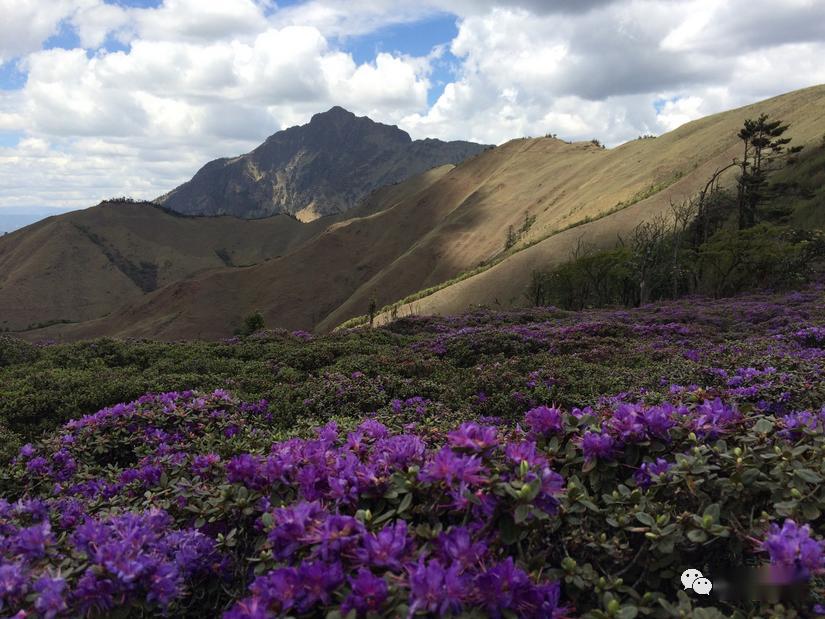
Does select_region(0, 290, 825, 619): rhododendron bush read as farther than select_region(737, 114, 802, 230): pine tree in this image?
No

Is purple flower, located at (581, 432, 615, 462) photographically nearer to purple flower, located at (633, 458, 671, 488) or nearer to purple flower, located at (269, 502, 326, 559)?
purple flower, located at (633, 458, 671, 488)

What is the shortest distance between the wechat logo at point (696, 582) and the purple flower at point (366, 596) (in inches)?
43.2

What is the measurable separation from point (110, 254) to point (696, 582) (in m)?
153

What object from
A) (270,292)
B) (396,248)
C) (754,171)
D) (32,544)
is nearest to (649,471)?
(32,544)

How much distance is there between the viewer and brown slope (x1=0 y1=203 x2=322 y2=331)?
11169 centimetres

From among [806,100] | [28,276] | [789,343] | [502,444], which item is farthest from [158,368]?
[28,276]

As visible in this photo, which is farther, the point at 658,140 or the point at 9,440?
the point at 658,140

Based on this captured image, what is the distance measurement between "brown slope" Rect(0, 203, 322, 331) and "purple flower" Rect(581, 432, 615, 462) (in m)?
116

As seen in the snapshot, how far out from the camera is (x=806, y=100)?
6184 centimetres

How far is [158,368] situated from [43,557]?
7877mm

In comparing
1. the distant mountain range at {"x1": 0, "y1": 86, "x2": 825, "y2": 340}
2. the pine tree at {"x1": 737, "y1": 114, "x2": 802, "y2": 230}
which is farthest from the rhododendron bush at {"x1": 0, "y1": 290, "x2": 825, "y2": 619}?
the pine tree at {"x1": 737, "y1": 114, "x2": 802, "y2": 230}

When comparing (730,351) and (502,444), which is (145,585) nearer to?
(502,444)

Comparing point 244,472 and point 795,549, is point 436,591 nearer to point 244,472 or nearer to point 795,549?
point 795,549

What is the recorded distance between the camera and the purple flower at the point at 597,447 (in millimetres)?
2408
